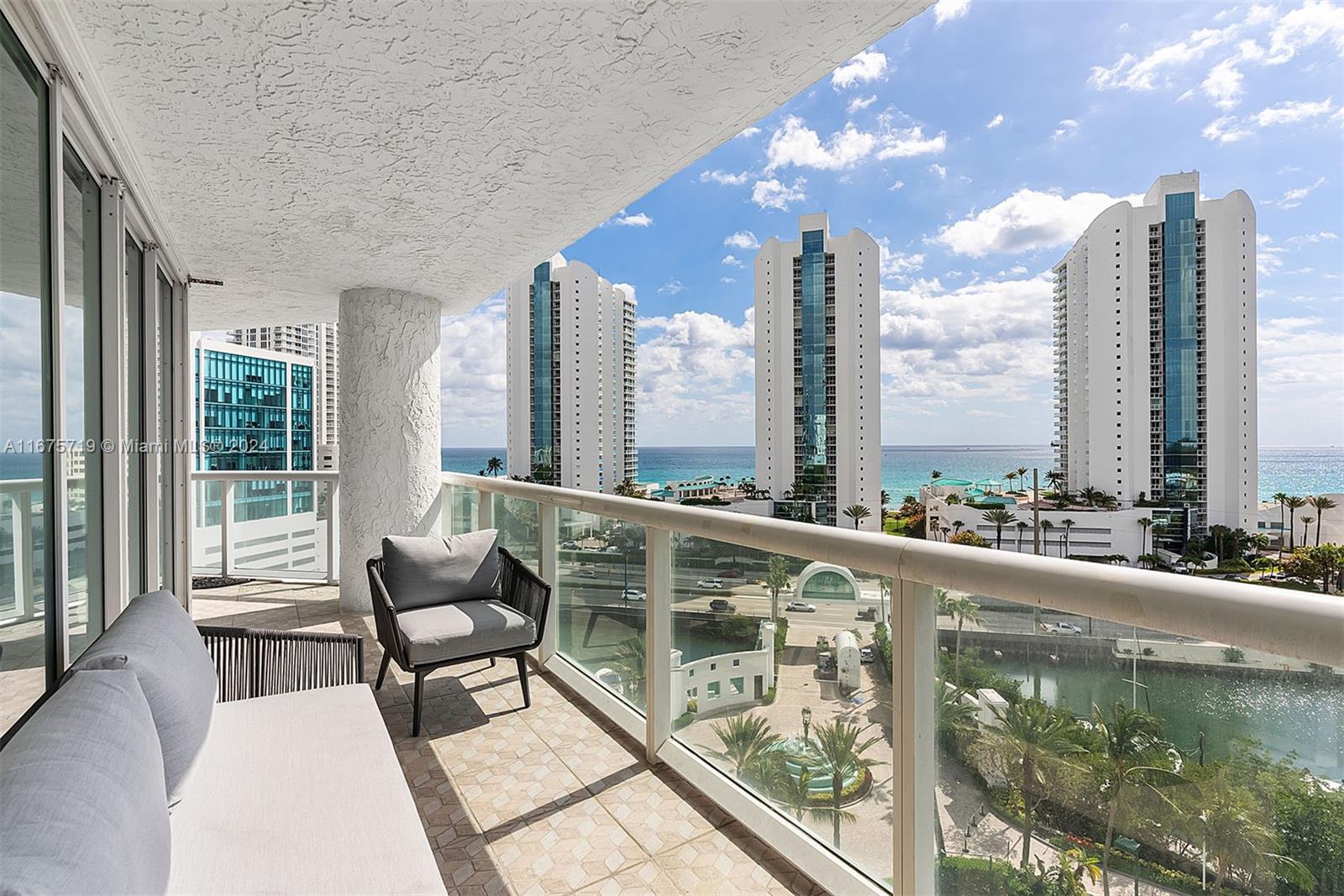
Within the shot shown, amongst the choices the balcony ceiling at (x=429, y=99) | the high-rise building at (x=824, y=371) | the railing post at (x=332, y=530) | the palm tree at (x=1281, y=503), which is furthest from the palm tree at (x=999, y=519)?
the high-rise building at (x=824, y=371)

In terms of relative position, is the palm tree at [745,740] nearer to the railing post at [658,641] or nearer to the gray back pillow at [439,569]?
the railing post at [658,641]

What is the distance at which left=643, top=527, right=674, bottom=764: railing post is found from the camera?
2.48 m

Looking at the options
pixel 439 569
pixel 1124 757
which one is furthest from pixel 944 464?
pixel 1124 757

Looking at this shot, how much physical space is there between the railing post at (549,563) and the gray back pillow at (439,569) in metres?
0.26

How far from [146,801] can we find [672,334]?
1985 inches

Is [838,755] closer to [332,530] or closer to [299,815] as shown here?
[299,815]

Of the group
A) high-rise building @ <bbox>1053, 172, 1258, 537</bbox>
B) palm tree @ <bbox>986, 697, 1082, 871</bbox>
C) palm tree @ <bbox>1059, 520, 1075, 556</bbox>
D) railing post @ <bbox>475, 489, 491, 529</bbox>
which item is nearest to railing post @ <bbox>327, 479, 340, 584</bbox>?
railing post @ <bbox>475, 489, 491, 529</bbox>

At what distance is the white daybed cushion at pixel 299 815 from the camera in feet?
3.87

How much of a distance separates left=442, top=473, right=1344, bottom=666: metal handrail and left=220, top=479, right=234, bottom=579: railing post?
5896 mm

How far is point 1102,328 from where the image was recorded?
38.5ft

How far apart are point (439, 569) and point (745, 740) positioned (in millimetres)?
1970

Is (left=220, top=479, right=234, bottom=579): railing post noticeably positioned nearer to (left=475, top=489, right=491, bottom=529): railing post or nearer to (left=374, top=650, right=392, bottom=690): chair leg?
(left=475, top=489, right=491, bottom=529): railing post

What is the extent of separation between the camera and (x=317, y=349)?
26.6 feet

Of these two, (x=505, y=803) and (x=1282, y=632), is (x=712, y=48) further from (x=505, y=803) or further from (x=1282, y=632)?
(x=505, y=803)
